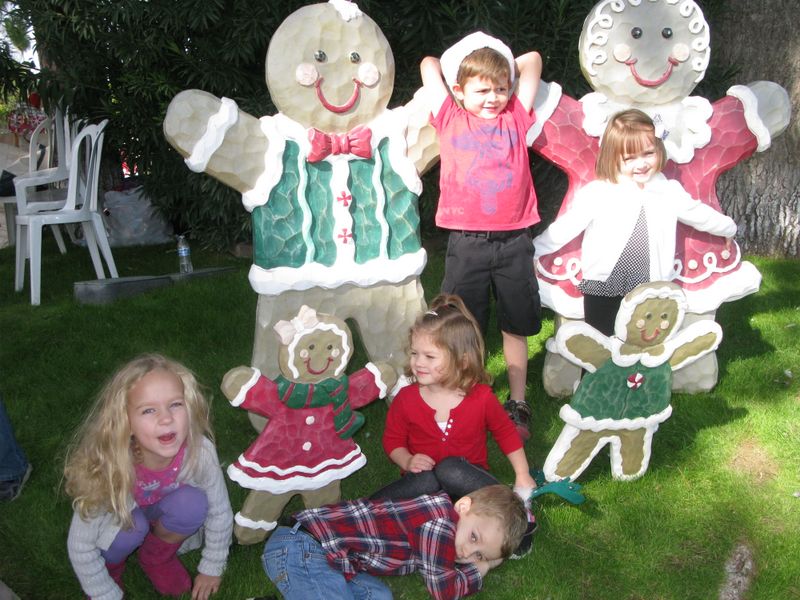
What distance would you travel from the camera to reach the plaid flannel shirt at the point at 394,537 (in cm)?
237

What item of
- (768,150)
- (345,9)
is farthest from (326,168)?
(768,150)

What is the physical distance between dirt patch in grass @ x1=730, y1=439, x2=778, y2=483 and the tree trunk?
2.70 meters

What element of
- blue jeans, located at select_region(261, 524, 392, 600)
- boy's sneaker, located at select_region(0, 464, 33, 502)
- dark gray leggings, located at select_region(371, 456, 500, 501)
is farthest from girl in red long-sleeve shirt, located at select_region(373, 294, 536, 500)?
boy's sneaker, located at select_region(0, 464, 33, 502)

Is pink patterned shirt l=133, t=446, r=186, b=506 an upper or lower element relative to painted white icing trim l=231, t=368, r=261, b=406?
lower

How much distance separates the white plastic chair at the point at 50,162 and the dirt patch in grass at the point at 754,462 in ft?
15.0

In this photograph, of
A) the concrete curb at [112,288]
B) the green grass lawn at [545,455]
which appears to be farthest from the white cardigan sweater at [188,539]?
the concrete curb at [112,288]

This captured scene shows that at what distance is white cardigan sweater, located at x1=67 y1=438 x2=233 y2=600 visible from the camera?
2176mm

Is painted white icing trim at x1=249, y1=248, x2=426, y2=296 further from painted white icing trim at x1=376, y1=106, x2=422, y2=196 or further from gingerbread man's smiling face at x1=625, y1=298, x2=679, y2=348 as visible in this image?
gingerbread man's smiling face at x1=625, y1=298, x2=679, y2=348

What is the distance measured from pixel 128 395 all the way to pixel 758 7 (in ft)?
15.8

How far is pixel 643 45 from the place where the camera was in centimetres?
314

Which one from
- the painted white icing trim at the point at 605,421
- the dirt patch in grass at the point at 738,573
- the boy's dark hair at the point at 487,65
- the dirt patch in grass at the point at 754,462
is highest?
the boy's dark hair at the point at 487,65

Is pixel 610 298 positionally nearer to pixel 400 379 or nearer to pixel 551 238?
pixel 551 238

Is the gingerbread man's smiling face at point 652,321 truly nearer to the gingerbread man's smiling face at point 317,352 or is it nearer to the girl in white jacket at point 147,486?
the gingerbread man's smiling face at point 317,352

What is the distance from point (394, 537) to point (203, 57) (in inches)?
154
